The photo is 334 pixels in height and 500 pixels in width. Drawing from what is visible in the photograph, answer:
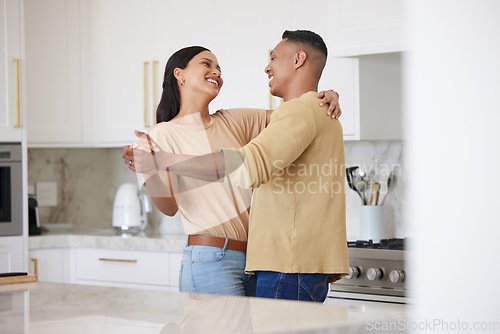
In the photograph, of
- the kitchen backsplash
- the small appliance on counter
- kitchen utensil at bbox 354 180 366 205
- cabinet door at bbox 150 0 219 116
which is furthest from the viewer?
the kitchen backsplash

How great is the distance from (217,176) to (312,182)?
232 millimetres

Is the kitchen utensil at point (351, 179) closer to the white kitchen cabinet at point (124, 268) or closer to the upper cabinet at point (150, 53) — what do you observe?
the upper cabinet at point (150, 53)

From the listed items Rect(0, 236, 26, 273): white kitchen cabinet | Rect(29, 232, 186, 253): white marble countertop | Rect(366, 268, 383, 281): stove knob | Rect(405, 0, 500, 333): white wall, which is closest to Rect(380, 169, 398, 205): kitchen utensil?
Rect(366, 268, 383, 281): stove knob

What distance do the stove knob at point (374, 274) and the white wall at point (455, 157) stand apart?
2109 mm

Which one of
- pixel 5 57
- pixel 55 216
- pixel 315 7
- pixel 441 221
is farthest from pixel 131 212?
pixel 441 221

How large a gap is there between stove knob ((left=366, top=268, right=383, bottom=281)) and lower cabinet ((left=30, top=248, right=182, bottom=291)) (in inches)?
36.2

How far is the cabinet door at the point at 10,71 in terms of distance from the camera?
3.12 m

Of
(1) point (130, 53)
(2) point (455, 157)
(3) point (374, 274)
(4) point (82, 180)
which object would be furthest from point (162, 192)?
(4) point (82, 180)

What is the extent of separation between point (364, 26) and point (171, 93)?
1.02 metres

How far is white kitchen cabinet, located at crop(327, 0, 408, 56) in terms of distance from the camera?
254cm

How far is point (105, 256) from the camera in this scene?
3168 millimetres

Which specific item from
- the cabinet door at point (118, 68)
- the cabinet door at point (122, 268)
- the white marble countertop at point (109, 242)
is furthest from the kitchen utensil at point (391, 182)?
the cabinet door at point (118, 68)

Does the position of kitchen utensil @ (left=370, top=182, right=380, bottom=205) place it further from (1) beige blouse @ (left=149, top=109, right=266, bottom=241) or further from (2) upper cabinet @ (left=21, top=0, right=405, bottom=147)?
(1) beige blouse @ (left=149, top=109, right=266, bottom=241)

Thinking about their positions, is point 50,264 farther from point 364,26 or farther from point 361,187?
point 364,26
